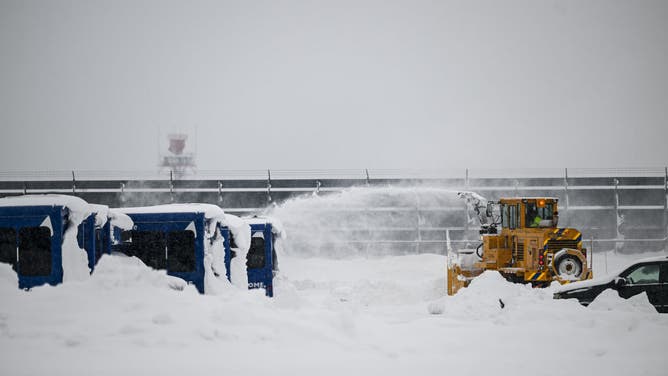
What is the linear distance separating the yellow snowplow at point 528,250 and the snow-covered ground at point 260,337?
14.4ft

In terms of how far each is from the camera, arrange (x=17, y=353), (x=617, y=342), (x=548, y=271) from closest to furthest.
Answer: (x=17, y=353) → (x=617, y=342) → (x=548, y=271)

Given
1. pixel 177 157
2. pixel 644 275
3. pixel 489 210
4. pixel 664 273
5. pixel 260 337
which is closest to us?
pixel 260 337

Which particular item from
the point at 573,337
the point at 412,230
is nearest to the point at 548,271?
the point at 573,337

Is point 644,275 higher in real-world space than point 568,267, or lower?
higher

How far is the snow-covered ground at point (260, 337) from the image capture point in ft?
26.8

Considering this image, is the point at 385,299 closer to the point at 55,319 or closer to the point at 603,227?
the point at 55,319

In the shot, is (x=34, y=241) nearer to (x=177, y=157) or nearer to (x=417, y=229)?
(x=417, y=229)

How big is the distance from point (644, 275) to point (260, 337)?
30.1 ft

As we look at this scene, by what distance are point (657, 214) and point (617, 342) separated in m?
22.9

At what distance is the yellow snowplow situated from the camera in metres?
17.5

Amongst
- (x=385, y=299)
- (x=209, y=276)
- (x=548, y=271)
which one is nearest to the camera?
(x=209, y=276)

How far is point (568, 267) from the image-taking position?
17.5 m

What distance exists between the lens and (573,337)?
11062 millimetres

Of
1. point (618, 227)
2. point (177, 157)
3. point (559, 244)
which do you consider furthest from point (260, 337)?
point (177, 157)
